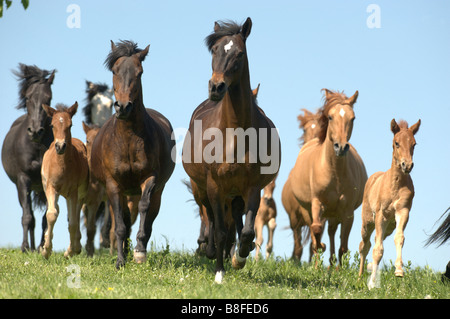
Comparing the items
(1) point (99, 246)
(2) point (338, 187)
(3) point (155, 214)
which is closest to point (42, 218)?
(1) point (99, 246)

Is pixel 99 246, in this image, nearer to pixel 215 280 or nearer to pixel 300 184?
pixel 300 184

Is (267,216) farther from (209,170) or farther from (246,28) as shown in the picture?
(246,28)

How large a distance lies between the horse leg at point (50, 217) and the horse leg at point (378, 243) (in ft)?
16.9

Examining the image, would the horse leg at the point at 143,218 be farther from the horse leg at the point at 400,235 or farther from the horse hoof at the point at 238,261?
the horse leg at the point at 400,235

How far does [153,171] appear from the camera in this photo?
10.9 meters

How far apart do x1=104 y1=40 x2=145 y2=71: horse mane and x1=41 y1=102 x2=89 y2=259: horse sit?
1.38 meters

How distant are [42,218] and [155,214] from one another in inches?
165

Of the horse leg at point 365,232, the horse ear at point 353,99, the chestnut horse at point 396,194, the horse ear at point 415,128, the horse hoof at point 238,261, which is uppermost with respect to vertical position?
the horse ear at point 353,99

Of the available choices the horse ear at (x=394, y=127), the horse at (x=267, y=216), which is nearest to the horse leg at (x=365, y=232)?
the horse ear at (x=394, y=127)

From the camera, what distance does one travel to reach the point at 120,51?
1077cm

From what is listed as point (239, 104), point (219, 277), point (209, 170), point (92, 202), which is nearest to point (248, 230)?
point (219, 277)

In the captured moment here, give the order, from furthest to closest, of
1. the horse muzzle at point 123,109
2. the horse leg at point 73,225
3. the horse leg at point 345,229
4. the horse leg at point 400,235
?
1. the horse leg at point 345,229
2. the horse leg at point 73,225
3. the horse muzzle at point 123,109
4. the horse leg at point 400,235

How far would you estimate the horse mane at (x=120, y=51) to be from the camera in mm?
10703

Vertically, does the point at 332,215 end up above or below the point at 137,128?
below
